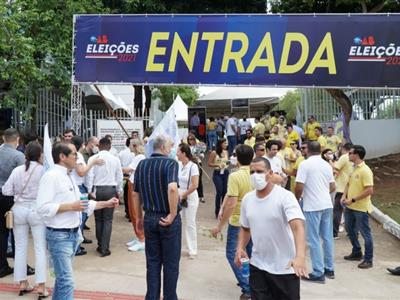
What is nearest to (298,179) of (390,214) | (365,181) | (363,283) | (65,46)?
(365,181)

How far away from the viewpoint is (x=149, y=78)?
1205 centimetres

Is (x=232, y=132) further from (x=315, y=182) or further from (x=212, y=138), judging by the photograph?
(x=315, y=182)

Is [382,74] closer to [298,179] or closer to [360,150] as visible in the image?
[360,150]

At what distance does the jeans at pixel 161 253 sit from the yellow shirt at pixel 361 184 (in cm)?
334

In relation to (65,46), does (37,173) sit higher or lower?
lower

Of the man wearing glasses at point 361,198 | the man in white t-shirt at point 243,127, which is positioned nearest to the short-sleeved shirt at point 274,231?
the man wearing glasses at point 361,198

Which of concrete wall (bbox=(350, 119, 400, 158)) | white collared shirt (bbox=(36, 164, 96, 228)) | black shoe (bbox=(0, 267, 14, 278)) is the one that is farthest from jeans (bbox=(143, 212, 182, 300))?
concrete wall (bbox=(350, 119, 400, 158))

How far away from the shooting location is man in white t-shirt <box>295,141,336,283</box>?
662cm

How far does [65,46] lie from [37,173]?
9.53 meters

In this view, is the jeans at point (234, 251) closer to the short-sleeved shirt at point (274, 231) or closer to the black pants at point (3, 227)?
the short-sleeved shirt at point (274, 231)

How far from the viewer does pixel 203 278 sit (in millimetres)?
6551

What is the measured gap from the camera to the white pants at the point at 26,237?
563cm

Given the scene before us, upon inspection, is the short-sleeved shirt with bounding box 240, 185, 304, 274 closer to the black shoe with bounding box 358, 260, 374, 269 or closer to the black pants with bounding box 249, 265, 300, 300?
the black pants with bounding box 249, 265, 300, 300

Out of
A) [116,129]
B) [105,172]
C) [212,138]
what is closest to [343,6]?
[212,138]
